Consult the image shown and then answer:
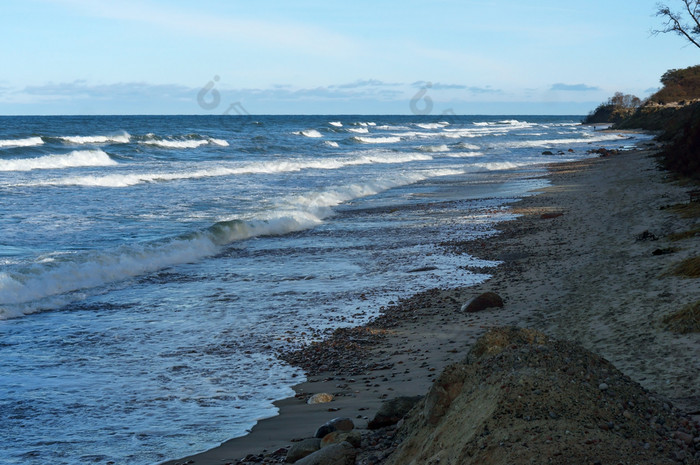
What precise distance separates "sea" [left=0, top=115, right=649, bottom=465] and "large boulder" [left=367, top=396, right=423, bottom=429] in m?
1.23

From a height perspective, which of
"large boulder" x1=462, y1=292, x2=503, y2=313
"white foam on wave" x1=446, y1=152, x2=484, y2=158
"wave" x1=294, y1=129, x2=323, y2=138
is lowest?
"large boulder" x1=462, y1=292, x2=503, y2=313

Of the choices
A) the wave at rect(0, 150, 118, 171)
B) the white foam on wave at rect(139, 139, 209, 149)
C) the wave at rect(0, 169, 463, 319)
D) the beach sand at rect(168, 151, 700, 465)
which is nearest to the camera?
the beach sand at rect(168, 151, 700, 465)

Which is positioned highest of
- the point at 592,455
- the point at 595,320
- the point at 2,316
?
the point at 592,455

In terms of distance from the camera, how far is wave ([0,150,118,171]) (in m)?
34.3

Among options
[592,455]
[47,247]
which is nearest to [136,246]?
[47,247]

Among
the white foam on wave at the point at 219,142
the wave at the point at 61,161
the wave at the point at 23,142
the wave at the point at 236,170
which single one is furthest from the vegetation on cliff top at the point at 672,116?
the wave at the point at 23,142

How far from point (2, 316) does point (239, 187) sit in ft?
56.8

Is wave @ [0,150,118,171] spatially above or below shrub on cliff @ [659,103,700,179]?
below

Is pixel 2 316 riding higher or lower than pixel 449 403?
lower

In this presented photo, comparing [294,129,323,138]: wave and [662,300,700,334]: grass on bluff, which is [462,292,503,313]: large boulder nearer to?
[662,300,700,334]: grass on bluff

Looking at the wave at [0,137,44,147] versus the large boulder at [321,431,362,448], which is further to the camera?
the wave at [0,137,44,147]

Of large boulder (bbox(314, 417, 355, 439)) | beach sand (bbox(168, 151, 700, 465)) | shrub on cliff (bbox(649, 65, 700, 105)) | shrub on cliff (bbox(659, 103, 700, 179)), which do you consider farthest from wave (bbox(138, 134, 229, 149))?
shrub on cliff (bbox(649, 65, 700, 105))

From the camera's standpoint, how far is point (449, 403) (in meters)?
3.76

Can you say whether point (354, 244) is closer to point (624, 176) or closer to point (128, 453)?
point (128, 453)
